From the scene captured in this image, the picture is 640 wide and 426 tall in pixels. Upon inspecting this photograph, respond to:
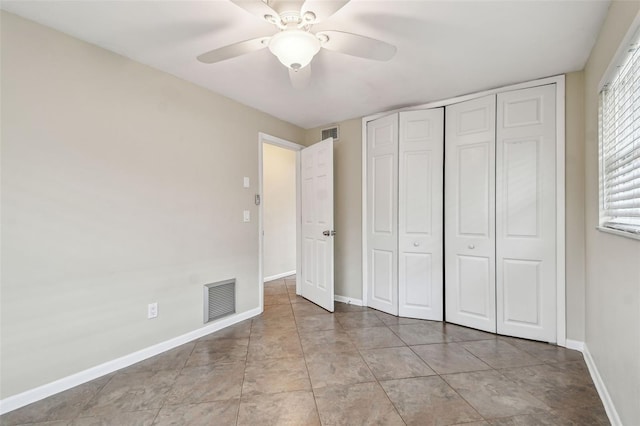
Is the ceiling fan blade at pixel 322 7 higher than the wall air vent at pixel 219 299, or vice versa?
the ceiling fan blade at pixel 322 7

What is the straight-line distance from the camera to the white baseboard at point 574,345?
7.83 feet

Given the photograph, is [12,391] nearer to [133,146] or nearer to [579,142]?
[133,146]

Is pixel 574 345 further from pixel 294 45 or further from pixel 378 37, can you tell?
pixel 294 45

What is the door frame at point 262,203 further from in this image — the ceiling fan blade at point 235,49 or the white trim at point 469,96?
the ceiling fan blade at point 235,49

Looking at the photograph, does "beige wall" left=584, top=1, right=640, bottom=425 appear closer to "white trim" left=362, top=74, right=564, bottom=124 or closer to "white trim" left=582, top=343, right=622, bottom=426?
"white trim" left=582, top=343, right=622, bottom=426

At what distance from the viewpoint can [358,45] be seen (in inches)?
61.3

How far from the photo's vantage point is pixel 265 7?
1319 millimetres

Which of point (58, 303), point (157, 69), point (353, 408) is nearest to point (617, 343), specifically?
point (353, 408)

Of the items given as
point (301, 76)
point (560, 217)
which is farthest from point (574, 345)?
point (301, 76)

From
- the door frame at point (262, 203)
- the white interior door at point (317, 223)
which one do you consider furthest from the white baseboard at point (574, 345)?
the door frame at point (262, 203)

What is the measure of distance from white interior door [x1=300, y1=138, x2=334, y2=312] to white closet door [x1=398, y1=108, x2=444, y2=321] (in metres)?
0.77

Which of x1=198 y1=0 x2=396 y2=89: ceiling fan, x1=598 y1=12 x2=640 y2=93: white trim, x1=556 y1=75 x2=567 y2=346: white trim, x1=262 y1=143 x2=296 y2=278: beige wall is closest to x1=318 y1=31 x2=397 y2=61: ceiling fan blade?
x1=198 y1=0 x2=396 y2=89: ceiling fan

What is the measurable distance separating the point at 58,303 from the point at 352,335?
2.19 meters

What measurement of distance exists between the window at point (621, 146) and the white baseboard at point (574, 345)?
1.15 meters
